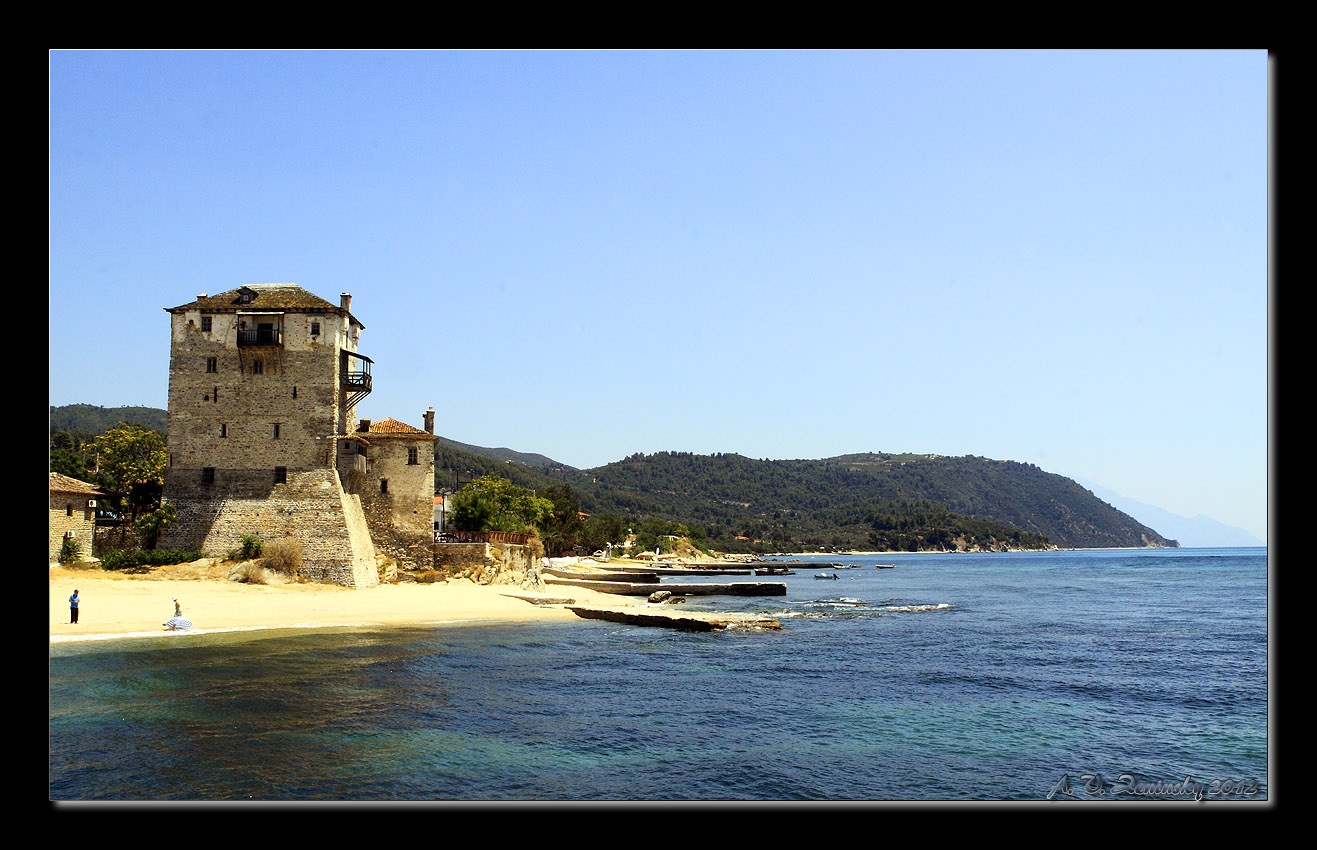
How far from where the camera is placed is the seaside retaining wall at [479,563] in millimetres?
43062

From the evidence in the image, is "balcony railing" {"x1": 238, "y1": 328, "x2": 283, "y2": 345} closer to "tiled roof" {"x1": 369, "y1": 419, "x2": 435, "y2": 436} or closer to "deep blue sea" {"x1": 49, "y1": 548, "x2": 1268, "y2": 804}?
"tiled roof" {"x1": 369, "y1": 419, "x2": 435, "y2": 436}

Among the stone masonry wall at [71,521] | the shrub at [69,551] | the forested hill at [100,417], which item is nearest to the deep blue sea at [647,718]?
the shrub at [69,551]

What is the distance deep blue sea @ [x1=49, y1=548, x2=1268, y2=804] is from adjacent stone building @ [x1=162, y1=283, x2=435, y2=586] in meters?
11.8

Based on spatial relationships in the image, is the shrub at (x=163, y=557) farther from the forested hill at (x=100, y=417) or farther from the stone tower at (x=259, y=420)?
the forested hill at (x=100, y=417)

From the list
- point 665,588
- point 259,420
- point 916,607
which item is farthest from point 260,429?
point 916,607

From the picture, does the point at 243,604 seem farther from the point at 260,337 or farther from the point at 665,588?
the point at 665,588

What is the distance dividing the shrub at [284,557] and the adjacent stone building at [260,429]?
335 millimetres

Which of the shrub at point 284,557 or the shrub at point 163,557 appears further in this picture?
the shrub at point 284,557

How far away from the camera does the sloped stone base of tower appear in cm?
3800

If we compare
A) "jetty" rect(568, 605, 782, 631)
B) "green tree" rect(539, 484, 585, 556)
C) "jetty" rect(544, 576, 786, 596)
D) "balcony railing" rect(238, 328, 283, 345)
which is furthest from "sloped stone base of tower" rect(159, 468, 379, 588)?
"green tree" rect(539, 484, 585, 556)

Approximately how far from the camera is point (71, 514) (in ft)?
119
